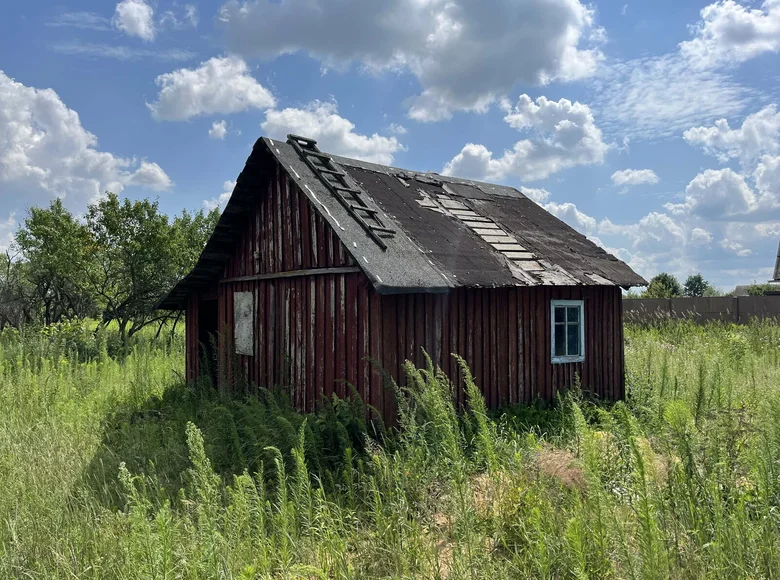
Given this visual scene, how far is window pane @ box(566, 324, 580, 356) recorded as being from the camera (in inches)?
375

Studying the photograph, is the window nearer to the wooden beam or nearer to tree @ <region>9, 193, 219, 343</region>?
the wooden beam

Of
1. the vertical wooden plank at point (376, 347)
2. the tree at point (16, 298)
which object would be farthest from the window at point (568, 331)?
the tree at point (16, 298)

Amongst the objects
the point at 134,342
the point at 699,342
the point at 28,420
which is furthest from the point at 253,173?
the point at 699,342

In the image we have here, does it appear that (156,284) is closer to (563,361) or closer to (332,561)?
(563,361)

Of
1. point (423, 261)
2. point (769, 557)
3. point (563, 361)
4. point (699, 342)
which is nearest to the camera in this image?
point (769, 557)

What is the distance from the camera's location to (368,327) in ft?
24.3

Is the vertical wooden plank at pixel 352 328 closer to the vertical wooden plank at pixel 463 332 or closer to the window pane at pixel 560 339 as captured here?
the vertical wooden plank at pixel 463 332

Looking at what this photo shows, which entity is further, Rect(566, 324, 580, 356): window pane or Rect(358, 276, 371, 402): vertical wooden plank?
Rect(566, 324, 580, 356): window pane

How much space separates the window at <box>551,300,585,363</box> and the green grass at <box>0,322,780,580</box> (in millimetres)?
1017

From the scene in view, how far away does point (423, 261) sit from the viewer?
7.61m

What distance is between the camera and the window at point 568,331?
9.28m

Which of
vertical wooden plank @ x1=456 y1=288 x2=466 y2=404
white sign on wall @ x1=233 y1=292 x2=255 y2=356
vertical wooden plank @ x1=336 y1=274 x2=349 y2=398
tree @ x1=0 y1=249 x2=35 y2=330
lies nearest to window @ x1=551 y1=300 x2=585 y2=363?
vertical wooden plank @ x1=456 y1=288 x2=466 y2=404

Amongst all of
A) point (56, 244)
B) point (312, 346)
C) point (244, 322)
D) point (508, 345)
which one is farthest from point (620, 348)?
point (56, 244)

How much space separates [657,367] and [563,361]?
3.80m
